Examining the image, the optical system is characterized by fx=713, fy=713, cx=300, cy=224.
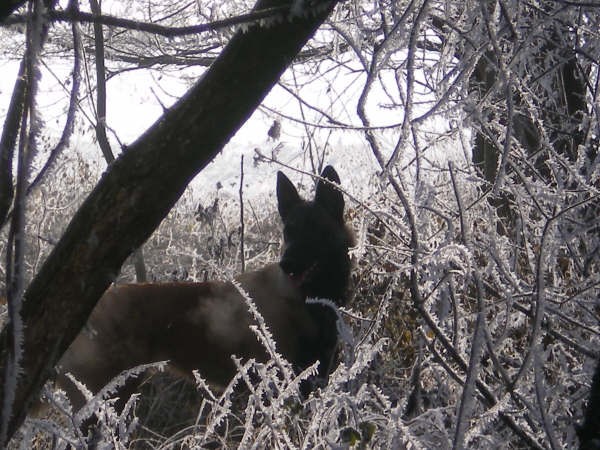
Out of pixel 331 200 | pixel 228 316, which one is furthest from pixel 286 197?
pixel 228 316

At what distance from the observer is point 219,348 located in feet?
13.5

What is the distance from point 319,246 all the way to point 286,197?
51 cm

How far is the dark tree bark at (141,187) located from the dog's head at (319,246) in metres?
3.04

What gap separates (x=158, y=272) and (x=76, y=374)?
11.2ft

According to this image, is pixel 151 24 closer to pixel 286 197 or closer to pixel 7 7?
pixel 7 7

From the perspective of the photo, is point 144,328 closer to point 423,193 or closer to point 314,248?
point 314,248

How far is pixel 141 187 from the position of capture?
3.96 feet

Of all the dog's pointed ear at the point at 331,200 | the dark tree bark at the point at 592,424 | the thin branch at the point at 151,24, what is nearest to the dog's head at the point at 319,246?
the dog's pointed ear at the point at 331,200

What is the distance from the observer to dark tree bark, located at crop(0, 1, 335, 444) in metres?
1.18

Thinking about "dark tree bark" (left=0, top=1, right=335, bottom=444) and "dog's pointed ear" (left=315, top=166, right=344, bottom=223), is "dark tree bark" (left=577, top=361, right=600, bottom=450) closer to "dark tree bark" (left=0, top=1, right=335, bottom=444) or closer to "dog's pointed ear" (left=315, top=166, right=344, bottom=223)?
"dark tree bark" (left=0, top=1, right=335, bottom=444)

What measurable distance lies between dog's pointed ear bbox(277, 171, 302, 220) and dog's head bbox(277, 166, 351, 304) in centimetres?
11

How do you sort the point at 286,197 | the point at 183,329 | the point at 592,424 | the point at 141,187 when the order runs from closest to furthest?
the point at 141,187
the point at 592,424
the point at 183,329
the point at 286,197

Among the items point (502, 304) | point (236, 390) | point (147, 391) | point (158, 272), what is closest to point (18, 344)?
point (502, 304)

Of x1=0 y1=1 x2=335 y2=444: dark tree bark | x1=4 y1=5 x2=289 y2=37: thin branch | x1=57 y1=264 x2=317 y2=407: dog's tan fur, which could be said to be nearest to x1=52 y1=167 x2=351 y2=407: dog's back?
x1=57 y1=264 x2=317 y2=407: dog's tan fur
